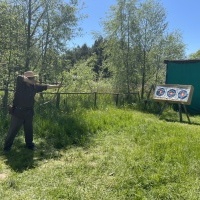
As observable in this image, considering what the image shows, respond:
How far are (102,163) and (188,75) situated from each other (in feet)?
29.9

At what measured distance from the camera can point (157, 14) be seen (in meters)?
16.0

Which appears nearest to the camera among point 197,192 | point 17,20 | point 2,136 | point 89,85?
point 197,192

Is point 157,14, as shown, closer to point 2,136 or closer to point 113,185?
point 2,136

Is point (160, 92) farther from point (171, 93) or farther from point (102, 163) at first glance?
point (102, 163)

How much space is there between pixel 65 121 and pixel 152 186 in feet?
13.6

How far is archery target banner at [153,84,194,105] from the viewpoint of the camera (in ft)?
34.2

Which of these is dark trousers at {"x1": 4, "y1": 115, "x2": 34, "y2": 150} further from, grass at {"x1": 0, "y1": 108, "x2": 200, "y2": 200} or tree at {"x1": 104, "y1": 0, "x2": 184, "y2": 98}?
tree at {"x1": 104, "y1": 0, "x2": 184, "y2": 98}

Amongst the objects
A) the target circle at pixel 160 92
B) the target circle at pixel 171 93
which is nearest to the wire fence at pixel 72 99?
the target circle at pixel 160 92

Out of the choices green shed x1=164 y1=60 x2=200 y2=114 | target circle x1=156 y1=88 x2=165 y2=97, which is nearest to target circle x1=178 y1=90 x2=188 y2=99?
target circle x1=156 y1=88 x2=165 y2=97

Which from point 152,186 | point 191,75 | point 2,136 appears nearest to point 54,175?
point 152,186

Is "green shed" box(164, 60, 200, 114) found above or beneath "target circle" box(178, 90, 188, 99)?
above

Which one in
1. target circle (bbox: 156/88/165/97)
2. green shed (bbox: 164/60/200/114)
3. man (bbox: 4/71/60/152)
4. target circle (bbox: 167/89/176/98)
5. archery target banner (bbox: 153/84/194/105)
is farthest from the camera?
green shed (bbox: 164/60/200/114)

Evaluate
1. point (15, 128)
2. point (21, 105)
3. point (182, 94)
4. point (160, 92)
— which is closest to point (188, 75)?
point (160, 92)

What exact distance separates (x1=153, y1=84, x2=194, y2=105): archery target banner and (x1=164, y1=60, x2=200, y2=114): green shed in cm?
254
